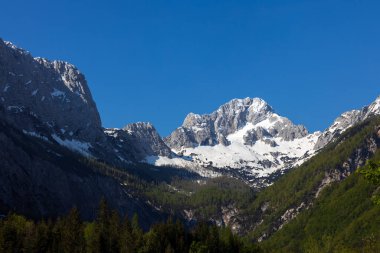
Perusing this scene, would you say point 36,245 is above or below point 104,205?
below

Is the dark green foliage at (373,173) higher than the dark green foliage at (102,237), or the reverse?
the dark green foliage at (102,237)

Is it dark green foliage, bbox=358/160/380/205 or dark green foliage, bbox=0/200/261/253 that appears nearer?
dark green foliage, bbox=358/160/380/205

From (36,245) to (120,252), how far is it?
22.2 m

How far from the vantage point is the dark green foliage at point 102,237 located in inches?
5172

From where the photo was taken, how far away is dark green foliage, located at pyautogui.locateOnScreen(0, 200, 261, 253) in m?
131

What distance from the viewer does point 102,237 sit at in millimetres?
145125

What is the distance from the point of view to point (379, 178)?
26875 millimetres

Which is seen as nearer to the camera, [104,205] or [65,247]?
[65,247]

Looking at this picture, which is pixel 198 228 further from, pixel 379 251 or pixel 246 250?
pixel 379 251

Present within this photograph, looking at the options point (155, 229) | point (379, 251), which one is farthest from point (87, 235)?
point (379, 251)

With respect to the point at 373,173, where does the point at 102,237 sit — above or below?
above

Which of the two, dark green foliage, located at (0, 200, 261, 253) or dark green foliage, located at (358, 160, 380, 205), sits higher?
dark green foliage, located at (0, 200, 261, 253)

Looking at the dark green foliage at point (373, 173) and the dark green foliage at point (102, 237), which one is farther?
the dark green foliage at point (102, 237)

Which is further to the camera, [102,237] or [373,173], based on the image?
[102,237]
